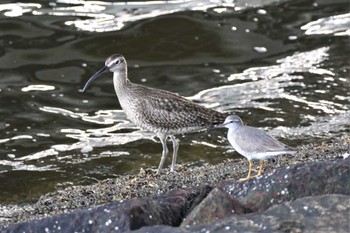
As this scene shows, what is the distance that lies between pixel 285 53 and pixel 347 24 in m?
1.66

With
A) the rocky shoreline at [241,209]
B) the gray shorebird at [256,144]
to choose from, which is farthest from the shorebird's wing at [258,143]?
the rocky shoreline at [241,209]

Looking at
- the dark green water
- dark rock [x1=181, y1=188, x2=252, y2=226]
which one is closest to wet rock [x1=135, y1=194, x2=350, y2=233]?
dark rock [x1=181, y1=188, x2=252, y2=226]

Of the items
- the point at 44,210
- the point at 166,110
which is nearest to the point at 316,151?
the point at 166,110

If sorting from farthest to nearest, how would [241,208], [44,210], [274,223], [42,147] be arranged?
[42,147] < [44,210] < [241,208] < [274,223]

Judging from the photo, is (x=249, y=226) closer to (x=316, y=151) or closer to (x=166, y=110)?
(x=316, y=151)

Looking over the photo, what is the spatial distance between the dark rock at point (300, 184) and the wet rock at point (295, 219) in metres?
0.49

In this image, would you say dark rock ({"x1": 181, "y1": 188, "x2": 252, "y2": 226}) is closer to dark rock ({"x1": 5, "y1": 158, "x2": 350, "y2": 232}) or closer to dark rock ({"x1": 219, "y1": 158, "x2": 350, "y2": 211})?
dark rock ({"x1": 5, "y1": 158, "x2": 350, "y2": 232})

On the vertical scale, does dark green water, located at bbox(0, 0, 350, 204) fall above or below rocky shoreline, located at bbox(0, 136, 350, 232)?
below

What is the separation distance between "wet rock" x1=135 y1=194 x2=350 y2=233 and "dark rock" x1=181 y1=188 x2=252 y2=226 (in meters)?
0.26

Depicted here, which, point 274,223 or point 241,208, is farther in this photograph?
point 241,208

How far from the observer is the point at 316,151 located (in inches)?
386

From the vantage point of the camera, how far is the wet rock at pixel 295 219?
545 centimetres

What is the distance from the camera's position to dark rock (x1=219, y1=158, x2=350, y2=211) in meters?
6.27

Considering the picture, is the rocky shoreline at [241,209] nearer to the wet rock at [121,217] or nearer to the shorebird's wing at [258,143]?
the wet rock at [121,217]
